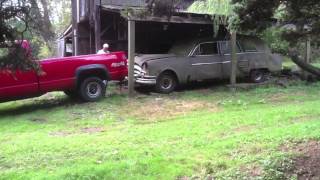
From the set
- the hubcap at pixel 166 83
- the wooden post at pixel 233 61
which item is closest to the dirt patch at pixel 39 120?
the hubcap at pixel 166 83

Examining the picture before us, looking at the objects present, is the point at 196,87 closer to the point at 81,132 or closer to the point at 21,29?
the point at 81,132

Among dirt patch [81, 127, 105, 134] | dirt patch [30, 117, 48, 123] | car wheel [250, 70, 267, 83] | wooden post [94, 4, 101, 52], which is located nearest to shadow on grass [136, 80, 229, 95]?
car wheel [250, 70, 267, 83]

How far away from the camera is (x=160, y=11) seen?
9078mm

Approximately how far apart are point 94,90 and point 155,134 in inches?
219

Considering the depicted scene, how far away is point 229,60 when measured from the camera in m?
18.9

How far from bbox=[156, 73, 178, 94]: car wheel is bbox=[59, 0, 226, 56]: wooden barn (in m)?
2.57

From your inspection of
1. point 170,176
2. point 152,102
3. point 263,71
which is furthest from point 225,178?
point 263,71

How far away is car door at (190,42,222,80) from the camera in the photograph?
715 inches

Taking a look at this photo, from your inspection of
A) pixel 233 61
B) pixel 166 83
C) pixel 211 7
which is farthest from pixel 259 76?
pixel 211 7

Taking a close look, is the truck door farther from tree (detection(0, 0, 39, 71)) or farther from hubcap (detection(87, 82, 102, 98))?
tree (detection(0, 0, 39, 71))

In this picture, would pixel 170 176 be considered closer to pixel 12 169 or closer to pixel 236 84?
pixel 12 169

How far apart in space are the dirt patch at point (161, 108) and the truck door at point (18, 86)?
8.13 feet

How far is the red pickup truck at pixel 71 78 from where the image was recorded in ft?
46.9

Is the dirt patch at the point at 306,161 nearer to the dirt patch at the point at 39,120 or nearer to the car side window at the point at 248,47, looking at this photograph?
the dirt patch at the point at 39,120
